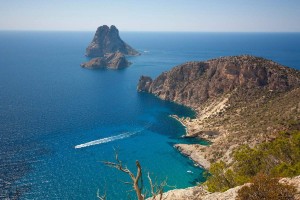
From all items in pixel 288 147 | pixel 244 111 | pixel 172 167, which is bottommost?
pixel 172 167

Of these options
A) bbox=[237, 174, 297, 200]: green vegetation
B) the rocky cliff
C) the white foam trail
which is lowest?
the white foam trail

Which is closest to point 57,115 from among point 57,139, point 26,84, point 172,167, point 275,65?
point 57,139

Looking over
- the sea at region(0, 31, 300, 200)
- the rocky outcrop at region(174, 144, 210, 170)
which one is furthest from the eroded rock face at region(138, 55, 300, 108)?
the rocky outcrop at region(174, 144, 210, 170)

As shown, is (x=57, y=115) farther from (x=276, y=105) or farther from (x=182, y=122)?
(x=276, y=105)

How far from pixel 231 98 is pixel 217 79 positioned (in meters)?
16.5

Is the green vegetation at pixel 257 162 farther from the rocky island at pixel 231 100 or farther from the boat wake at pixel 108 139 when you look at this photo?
the boat wake at pixel 108 139

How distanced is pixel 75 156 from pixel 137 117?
42.5 m

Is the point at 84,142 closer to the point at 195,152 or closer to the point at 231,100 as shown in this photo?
the point at 195,152

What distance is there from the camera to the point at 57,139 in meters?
100

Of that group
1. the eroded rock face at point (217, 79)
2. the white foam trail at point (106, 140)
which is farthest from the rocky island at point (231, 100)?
the white foam trail at point (106, 140)

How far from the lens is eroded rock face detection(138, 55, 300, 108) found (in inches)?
4936

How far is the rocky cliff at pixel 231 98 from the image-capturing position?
89188 millimetres

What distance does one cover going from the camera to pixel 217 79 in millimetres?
139375

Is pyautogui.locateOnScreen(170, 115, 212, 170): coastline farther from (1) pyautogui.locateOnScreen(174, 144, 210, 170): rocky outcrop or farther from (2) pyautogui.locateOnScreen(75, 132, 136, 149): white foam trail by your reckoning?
(2) pyautogui.locateOnScreen(75, 132, 136, 149): white foam trail
